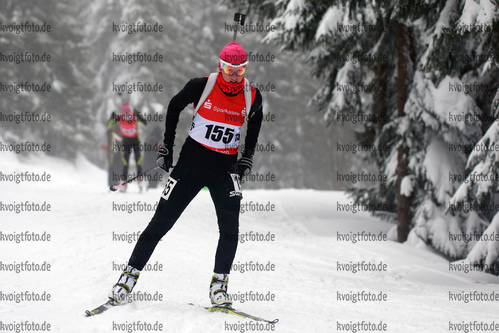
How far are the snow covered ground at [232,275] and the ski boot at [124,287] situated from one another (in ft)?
0.42

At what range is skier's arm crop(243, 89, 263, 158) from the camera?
5.15m

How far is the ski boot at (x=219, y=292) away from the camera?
484 cm

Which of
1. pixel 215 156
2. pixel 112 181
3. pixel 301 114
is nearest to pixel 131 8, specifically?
pixel 301 114

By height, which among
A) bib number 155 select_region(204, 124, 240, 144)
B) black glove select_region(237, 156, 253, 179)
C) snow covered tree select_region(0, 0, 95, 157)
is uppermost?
snow covered tree select_region(0, 0, 95, 157)

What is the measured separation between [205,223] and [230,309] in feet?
17.6

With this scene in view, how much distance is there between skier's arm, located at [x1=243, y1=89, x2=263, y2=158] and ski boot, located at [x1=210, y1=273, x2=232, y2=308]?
1189 mm

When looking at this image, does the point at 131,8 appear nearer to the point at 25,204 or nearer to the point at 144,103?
the point at 144,103

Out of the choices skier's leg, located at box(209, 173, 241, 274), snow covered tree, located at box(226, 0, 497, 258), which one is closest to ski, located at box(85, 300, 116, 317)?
skier's leg, located at box(209, 173, 241, 274)

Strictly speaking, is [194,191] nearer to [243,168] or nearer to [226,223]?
[226,223]

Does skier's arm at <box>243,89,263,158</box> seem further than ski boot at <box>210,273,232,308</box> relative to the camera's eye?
Yes

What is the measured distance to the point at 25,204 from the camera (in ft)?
34.9

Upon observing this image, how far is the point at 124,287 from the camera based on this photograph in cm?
478

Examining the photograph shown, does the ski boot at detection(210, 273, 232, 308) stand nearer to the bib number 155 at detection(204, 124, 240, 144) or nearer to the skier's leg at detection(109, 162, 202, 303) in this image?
the skier's leg at detection(109, 162, 202, 303)

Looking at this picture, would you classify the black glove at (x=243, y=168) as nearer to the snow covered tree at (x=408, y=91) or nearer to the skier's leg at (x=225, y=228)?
the skier's leg at (x=225, y=228)
